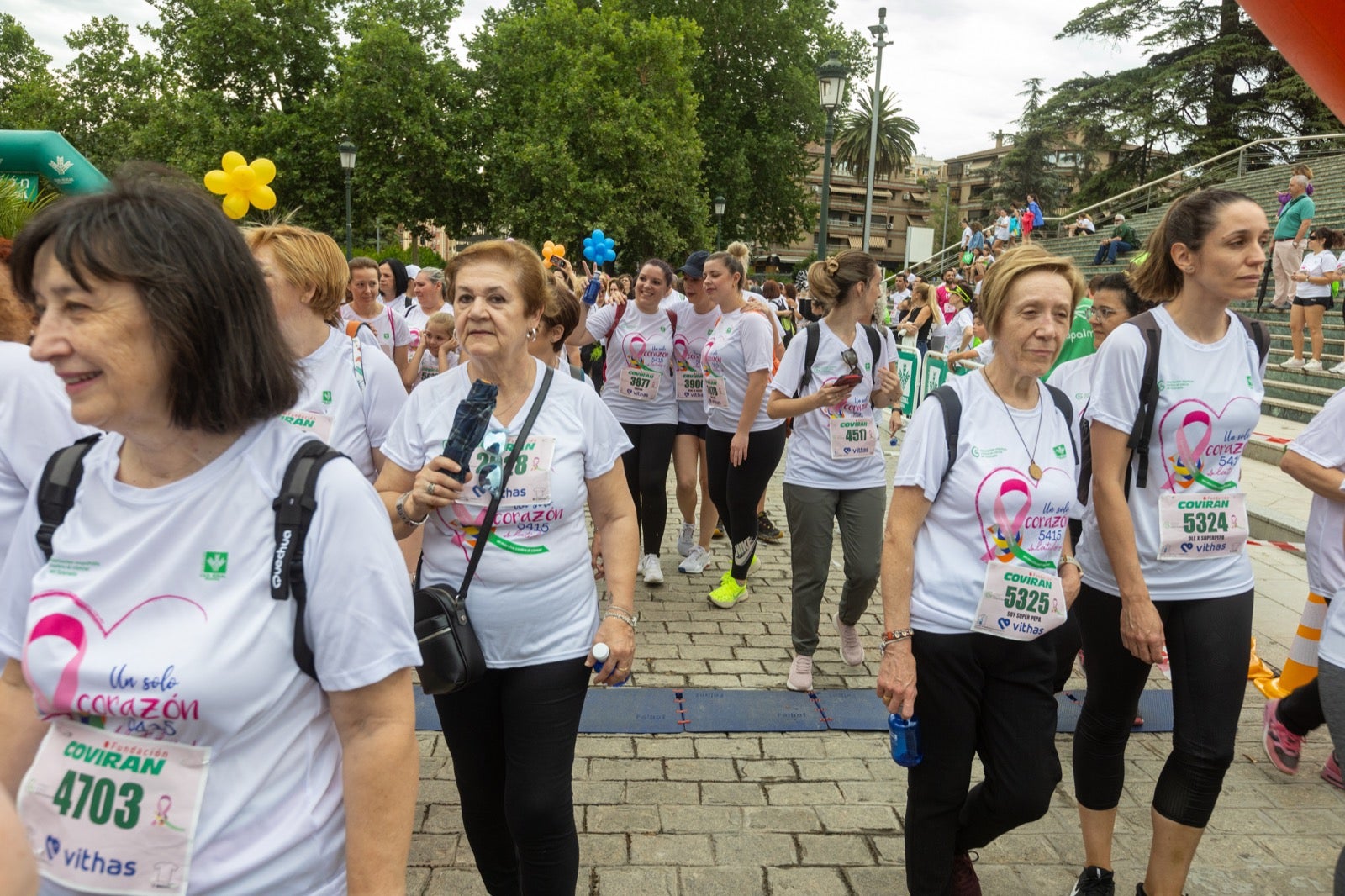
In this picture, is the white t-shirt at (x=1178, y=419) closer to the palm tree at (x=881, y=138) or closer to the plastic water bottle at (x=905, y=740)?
the plastic water bottle at (x=905, y=740)

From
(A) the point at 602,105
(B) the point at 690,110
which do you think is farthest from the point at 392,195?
(B) the point at 690,110

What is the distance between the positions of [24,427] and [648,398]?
15.5ft

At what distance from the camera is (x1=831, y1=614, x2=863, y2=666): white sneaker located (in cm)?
530

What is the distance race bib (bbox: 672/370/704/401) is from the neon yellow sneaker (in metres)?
1.31

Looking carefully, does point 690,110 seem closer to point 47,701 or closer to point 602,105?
point 602,105

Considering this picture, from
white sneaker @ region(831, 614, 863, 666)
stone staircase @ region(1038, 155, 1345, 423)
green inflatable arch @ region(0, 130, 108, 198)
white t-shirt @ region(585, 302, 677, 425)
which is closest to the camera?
white sneaker @ region(831, 614, 863, 666)

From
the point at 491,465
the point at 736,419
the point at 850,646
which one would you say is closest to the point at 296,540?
the point at 491,465

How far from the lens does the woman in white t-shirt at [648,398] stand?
22.1ft

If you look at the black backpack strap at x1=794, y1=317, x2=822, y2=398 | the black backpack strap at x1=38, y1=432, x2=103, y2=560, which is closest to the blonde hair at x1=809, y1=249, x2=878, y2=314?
the black backpack strap at x1=794, y1=317, x2=822, y2=398

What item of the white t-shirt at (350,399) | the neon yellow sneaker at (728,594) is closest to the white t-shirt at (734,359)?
the neon yellow sneaker at (728,594)

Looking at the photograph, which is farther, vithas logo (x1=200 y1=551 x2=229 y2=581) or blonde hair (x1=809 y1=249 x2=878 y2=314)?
blonde hair (x1=809 y1=249 x2=878 y2=314)

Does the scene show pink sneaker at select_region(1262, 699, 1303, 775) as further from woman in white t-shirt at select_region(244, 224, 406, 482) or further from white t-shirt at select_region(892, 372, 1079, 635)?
woman in white t-shirt at select_region(244, 224, 406, 482)

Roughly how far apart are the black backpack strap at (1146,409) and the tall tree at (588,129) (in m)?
32.5

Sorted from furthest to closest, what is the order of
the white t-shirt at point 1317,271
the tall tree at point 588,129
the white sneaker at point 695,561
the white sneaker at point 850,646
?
1. the tall tree at point 588,129
2. the white t-shirt at point 1317,271
3. the white sneaker at point 695,561
4. the white sneaker at point 850,646
